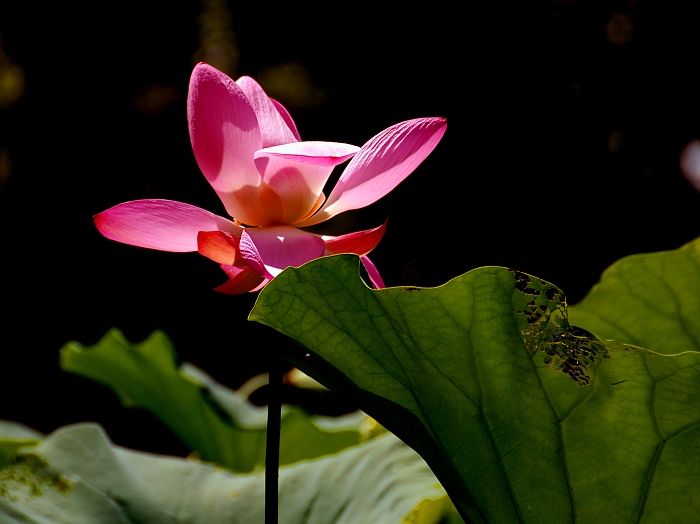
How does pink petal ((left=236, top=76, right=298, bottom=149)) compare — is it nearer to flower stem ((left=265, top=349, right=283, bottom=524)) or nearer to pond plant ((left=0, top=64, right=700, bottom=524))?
pond plant ((left=0, top=64, right=700, bottom=524))

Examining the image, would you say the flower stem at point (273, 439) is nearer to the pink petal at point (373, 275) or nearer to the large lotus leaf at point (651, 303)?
the pink petal at point (373, 275)

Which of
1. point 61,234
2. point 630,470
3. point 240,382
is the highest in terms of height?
point 630,470

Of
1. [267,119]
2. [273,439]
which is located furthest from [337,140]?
[273,439]

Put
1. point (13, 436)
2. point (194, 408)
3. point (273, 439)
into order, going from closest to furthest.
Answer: point (273, 439) < point (194, 408) < point (13, 436)

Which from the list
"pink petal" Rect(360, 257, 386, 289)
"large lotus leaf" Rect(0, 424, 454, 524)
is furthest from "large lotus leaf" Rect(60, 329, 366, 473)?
"pink petal" Rect(360, 257, 386, 289)

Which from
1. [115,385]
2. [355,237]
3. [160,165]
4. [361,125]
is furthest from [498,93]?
[355,237]

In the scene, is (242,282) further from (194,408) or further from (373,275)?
(194,408)

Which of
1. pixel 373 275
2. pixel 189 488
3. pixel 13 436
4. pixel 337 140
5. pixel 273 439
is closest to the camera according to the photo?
pixel 273 439

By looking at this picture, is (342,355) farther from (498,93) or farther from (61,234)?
(61,234)
